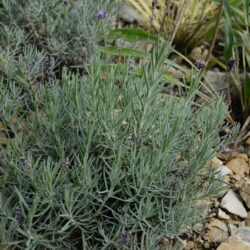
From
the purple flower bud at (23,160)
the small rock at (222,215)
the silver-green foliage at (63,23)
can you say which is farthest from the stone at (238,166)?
the purple flower bud at (23,160)

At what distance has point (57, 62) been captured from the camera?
8.84 ft

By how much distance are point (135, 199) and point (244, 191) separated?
0.68 meters

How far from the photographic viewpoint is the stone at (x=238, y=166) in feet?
8.06

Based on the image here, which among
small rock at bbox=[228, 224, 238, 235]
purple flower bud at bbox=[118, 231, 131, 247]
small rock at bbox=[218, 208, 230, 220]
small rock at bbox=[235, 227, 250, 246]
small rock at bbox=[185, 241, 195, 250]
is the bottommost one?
small rock at bbox=[185, 241, 195, 250]

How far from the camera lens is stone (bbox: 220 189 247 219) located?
87.2 inches

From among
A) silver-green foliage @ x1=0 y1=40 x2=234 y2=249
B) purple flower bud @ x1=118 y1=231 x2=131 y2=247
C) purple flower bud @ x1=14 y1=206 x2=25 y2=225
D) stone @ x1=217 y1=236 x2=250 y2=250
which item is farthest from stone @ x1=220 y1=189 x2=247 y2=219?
purple flower bud @ x1=14 y1=206 x2=25 y2=225

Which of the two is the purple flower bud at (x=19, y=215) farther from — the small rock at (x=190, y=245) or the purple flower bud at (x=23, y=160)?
the small rock at (x=190, y=245)

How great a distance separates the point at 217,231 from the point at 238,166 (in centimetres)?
43

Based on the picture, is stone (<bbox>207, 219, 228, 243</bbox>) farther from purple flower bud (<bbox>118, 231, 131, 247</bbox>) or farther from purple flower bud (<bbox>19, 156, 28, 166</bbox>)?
purple flower bud (<bbox>19, 156, 28, 166</bbox>)

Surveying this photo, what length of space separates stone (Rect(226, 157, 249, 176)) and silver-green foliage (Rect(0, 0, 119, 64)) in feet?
2.75

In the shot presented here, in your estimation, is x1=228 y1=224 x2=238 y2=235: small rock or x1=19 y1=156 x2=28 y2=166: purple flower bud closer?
x1=19 y1=156 x2=28 y2=166: purple flower bud

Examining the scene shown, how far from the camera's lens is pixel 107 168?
6.13 feet

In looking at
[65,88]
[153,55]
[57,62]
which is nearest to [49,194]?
[65,88]

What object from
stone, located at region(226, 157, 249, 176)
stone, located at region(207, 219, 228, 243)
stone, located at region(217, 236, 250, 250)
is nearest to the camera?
stone, located at region(217, 236, 250, 250)
